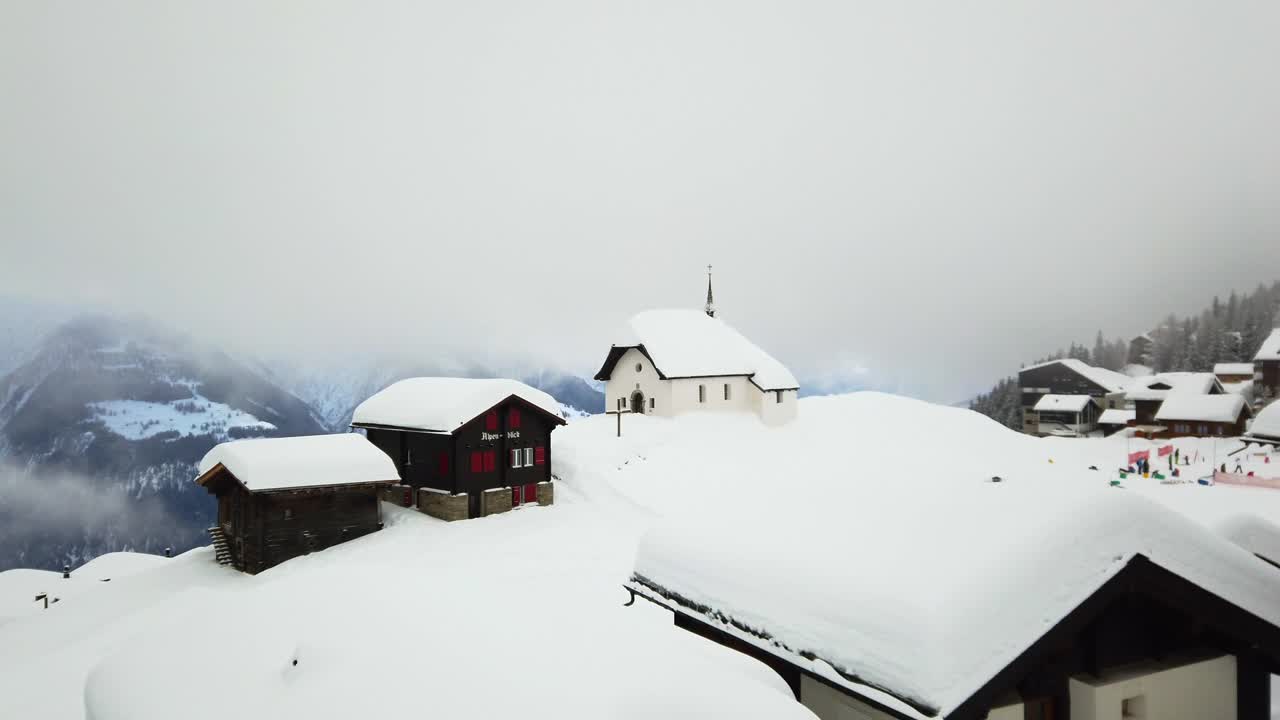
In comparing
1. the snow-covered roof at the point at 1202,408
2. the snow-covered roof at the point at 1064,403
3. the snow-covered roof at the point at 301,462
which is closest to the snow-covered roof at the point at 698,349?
the snow-covered roof at the point at 301,462

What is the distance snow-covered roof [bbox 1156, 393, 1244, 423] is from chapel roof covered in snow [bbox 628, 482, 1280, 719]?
4394 cm

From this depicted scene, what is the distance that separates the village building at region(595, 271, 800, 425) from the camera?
37.5m

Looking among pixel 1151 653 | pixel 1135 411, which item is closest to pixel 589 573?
pixel 1151 653

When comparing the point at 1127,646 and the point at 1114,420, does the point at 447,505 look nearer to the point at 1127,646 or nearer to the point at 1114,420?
the point at 1127,646

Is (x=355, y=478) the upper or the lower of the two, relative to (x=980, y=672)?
lower

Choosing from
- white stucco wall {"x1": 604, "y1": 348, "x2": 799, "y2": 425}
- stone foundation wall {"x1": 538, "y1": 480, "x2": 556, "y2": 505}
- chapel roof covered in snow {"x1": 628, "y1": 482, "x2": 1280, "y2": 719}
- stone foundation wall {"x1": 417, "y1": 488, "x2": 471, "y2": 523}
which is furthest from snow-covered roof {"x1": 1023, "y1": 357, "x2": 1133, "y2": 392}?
chapel roof covered in snow {"x1": 628, "y1": 482, "x2": 1280, "y2": 719}

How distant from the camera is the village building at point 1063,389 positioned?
46219 mm

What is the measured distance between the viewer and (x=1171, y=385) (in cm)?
4162

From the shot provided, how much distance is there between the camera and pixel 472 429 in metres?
23.6

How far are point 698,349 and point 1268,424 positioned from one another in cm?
2882

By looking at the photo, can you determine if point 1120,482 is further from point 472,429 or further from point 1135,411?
point 472,429

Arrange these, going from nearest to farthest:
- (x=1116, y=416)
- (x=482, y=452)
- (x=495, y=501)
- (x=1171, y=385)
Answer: (x=482, y=452), (x=495, y=501), (x=1171, y=385), (x=1116, y=416)

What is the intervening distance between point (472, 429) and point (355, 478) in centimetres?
453

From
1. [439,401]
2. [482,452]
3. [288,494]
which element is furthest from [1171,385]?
[288,494]
